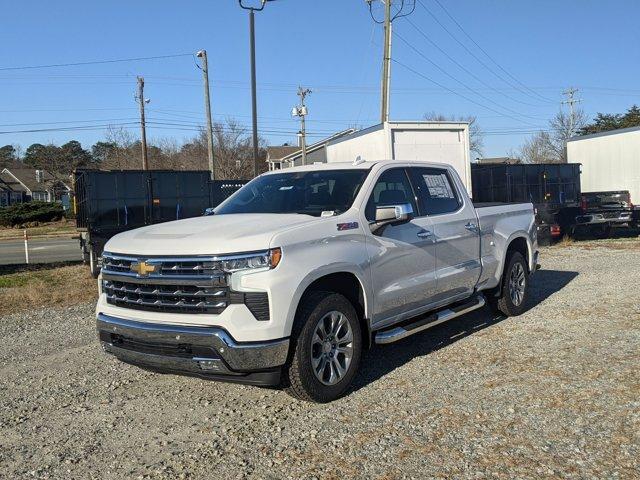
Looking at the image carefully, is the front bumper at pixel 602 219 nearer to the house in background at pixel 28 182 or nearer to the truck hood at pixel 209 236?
the truck hood at pixel 209 236

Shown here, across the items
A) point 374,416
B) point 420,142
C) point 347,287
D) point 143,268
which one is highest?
point 420,142

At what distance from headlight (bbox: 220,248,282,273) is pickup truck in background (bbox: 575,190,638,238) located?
1598 cm

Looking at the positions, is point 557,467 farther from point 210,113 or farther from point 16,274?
point 210,113

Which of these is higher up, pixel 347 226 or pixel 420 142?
pixel 420 142

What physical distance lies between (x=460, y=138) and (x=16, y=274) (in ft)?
33.4

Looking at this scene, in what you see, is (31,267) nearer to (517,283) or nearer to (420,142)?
(420,142)

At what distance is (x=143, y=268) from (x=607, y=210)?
1663 cm

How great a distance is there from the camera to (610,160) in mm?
18891

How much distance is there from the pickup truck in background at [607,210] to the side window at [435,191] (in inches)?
512

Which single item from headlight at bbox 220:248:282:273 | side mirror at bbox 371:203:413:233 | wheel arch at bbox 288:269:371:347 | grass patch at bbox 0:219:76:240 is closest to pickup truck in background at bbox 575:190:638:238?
side mirror at bbox 371:203:413:233

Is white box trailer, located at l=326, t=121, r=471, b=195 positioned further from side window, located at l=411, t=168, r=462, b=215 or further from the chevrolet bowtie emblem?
the chevrolet bowtie emblem

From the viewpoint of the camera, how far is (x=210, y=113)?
3262 centimetres

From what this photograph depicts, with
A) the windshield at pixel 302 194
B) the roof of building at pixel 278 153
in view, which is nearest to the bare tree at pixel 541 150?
the roof of building at pixel 278 153

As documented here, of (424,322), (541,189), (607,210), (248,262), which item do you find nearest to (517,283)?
(424,322)
